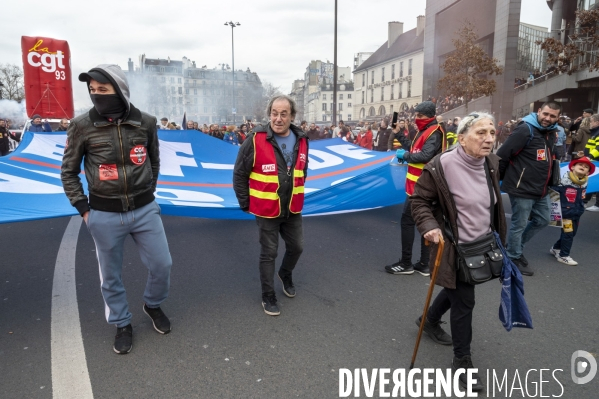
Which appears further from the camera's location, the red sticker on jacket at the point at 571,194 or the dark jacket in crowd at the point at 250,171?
the red sticker on jacket at the point at 571,194

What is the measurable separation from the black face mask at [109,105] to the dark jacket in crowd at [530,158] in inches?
147

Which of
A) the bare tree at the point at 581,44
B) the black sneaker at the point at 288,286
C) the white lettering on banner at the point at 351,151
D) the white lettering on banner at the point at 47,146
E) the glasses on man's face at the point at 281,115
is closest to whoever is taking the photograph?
the glasses on man's face at the point at 281,115

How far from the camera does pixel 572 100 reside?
25969 millimetres

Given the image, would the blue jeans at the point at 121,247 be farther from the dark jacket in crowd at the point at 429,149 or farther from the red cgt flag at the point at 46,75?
the red cgt flag at the point at 46,75

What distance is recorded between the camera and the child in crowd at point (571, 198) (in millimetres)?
4944

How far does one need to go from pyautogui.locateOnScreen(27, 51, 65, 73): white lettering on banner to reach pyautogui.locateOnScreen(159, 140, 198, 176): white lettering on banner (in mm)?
10224

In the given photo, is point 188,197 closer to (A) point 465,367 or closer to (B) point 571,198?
(A) point 465,367

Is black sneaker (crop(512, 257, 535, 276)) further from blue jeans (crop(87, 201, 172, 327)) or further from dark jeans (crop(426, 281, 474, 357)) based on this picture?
blue jeans (crop(87, 201, 172, 327))

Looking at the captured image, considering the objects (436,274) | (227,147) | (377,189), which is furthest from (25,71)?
(436,274)

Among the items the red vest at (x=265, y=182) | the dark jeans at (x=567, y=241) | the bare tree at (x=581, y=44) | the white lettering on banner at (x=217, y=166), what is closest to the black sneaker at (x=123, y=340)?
the red vest at (x=265, y=182)

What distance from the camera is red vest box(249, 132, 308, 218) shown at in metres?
3.53

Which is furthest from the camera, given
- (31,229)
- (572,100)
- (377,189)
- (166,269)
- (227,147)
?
(572,100)

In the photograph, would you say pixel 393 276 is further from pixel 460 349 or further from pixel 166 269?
pixel 166 269

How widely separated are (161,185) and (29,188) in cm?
175
